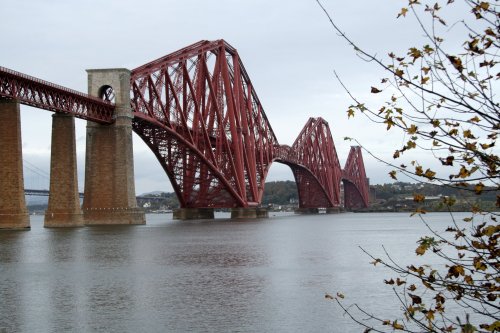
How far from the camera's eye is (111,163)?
250 ft

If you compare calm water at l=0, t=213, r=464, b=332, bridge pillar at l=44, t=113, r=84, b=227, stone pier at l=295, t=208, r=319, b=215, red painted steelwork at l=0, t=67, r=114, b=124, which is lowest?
calm water at l=0, t=213, r=464, b=332

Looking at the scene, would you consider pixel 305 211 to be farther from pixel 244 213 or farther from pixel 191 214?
pixel 191 214

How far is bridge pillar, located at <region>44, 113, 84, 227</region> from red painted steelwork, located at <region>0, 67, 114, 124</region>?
1.90m

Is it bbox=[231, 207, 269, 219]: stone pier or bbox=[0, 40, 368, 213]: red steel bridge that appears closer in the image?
bbox=[0, 40, 368, 213]: red steel bridge

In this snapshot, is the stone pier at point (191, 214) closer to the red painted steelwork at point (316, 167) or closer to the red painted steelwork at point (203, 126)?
the red painted steelwork at point (203, 126)

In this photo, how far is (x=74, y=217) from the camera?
67000 mm

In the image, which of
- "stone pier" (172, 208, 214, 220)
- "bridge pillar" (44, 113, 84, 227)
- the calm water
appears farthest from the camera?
"stone pier" (172, 208, 214, 220)

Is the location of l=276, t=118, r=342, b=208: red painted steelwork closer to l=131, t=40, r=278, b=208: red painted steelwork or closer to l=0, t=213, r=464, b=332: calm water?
l=131, t=40, r=278, b=208: red painted steelwork

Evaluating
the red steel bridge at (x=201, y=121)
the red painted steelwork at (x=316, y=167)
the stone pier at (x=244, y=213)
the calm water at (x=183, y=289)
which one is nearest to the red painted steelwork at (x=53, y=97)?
the red steel bridge at (x=201, y=121)

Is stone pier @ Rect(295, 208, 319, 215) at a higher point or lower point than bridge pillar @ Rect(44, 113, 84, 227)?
lower

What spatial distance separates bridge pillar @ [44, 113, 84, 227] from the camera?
66.3m

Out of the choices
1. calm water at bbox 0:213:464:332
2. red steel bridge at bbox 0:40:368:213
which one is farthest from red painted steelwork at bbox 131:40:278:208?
calm water at bbox 0:213:464:332

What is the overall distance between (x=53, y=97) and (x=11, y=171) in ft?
41.7

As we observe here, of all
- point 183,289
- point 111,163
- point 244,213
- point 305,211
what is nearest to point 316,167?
point 305,211
